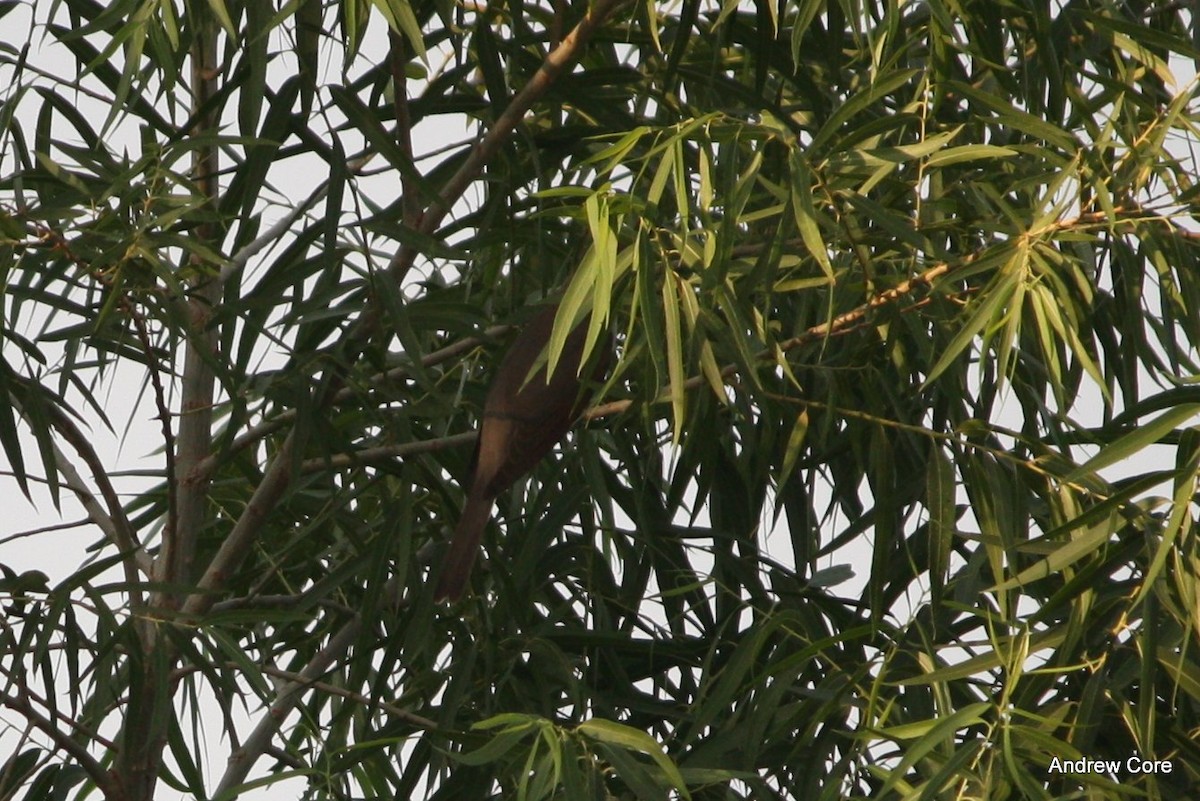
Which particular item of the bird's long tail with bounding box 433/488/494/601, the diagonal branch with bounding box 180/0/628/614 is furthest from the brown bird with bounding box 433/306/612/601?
the diagonal branch with bounding box 180/0/628/614

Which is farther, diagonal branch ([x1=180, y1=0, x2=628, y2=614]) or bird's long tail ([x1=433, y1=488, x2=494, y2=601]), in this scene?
bird's long tail ([x1=433, y1=488, x2=494, y2=601])

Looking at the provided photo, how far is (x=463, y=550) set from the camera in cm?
232

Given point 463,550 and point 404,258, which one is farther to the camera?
point 463,550

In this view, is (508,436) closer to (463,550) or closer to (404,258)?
(463,550)

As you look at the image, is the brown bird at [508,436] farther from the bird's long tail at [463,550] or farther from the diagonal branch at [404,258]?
the diagonal branch at [404,258]

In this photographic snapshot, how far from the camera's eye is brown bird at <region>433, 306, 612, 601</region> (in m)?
2.31

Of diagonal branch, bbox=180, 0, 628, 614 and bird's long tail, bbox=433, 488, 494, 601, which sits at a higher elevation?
diagonal branch, bbox=180, 0, 628, 614

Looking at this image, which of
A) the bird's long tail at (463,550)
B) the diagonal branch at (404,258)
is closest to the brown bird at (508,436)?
the bird's long tail at (463,550)

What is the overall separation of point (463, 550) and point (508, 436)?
0.19 m

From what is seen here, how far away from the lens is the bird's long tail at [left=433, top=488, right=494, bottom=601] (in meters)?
2.30

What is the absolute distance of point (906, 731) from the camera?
1665mm

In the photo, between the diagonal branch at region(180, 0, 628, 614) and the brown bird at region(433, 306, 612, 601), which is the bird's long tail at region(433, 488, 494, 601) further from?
the diagonal branch at region(180, 0, 628, 614)

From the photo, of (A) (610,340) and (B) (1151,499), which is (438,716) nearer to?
(A) (610,340)

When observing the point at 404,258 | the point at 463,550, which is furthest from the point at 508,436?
the point at 404,258
